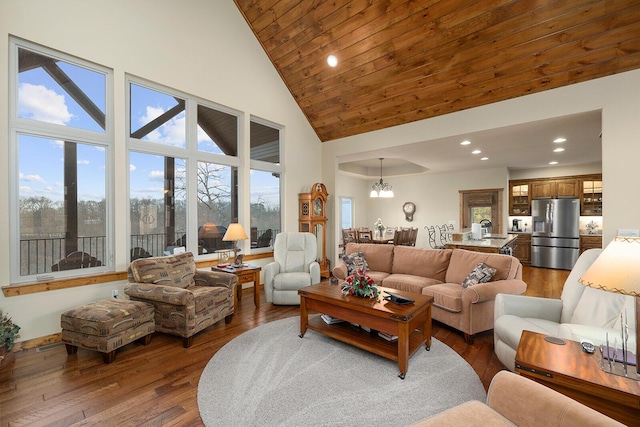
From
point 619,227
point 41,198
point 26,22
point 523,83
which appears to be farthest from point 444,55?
point 41,198

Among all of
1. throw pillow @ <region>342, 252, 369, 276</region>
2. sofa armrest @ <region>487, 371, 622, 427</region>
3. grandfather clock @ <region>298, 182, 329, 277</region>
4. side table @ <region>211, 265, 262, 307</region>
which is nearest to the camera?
sofa armrest @ <region>487, 371, 622, 427</region>

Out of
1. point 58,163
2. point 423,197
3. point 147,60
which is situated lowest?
point 423,197

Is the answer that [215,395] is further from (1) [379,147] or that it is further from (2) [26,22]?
(1) [379,147]

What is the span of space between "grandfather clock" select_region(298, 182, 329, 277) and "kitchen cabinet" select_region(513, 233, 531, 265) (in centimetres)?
533

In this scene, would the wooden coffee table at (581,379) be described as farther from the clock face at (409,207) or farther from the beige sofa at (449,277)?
the clock face at (409,207)

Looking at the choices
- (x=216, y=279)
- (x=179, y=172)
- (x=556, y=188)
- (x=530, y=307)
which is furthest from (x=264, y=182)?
(x=556, y=188)

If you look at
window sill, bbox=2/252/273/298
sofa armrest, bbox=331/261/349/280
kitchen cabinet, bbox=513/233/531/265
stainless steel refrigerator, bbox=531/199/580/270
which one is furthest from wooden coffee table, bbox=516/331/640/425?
kitchen cabinet, bbox=513/233/531/265

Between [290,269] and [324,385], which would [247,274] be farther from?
[324,385]

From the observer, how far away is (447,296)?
129 inches

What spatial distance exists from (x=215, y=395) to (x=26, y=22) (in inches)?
160

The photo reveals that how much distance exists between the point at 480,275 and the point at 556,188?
607 centimetres

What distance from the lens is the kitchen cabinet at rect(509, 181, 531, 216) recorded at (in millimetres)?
7861

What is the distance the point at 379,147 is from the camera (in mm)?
5492

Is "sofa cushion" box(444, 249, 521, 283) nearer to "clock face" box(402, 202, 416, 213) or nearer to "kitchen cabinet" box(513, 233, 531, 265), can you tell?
"kitchen cabinet" box(513, 233, 531, 265)
